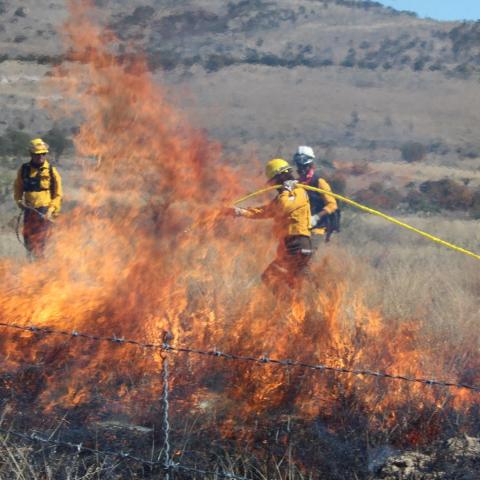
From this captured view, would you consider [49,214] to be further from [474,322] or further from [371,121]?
[371,121]

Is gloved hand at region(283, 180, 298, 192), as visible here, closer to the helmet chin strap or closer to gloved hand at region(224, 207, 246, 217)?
gloved hand at region(224, 207, 246, 217)

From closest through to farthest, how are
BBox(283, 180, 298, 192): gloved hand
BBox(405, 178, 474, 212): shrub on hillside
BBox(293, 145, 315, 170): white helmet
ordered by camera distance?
BBox(283, 180, 298, 192): gloved hand
BBox(293, 145, 315, 170): white helmet
BBox(405, 178, 474, 212): shrub on hillside

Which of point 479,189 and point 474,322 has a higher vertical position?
point 474,322

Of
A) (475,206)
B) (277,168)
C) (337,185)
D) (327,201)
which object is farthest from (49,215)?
(337,185)

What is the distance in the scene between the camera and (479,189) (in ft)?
82.0

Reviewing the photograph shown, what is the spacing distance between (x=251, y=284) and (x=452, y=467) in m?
3.85

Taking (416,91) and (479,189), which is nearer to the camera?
(479,189)

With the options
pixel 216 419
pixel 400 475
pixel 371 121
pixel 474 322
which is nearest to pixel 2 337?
pixel 216 419

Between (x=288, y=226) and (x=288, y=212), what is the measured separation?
13 centimetres

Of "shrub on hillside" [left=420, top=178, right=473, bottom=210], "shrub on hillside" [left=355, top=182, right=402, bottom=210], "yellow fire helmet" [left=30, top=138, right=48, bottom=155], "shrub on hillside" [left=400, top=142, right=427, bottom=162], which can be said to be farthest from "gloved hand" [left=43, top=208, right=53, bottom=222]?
"shrub on hillside" [left=400, top=142, right=427, bottom=162]

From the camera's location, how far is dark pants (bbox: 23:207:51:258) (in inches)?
374

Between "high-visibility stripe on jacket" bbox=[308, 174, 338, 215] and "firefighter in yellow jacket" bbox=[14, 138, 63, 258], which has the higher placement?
"high-visibility stripe on jacket" bbox=[308, 174, 338, 215]

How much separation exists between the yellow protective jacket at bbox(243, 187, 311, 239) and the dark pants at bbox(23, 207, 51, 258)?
9.30 feet

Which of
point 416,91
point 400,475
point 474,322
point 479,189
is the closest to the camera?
point 400,475
